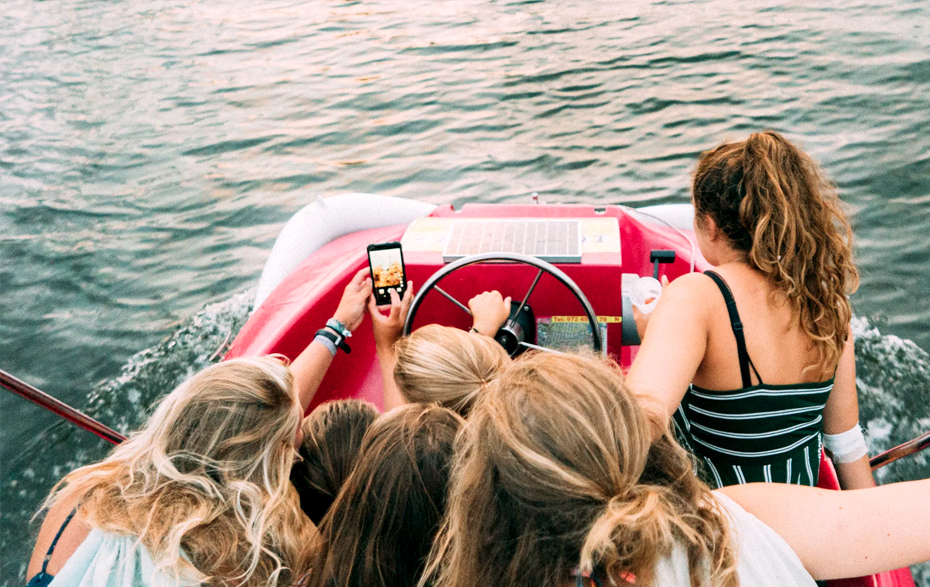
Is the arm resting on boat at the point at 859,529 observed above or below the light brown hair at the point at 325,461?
above

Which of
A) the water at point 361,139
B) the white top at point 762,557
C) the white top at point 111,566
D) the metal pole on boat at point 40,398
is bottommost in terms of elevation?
the water at point 361,139

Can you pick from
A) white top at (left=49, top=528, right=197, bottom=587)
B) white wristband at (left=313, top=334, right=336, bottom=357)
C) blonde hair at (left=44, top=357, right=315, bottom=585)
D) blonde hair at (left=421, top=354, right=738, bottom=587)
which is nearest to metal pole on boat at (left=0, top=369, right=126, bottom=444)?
blonde hair at (left=44, top=357, right=315, bottom=585)

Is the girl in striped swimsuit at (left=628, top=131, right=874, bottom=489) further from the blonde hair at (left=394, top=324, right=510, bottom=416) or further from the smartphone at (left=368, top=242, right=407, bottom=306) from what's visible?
the smartphone at (left=368, top=242, right=407, bottom=306)

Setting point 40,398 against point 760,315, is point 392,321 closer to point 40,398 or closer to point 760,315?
point 40,398

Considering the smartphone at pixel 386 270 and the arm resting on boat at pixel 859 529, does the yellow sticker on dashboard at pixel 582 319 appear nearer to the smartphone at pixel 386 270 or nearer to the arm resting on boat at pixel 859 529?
the smartphone at pixel 386 270

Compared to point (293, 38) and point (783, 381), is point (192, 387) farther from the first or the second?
point (293, 38)

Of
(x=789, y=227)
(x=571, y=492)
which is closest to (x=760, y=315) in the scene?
(x=789, y=227)

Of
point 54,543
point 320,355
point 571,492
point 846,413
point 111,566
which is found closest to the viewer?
point 571,492

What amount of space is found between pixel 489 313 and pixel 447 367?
56 cm

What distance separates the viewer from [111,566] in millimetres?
1074

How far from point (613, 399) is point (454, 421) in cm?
39

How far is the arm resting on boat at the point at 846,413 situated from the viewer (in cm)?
145

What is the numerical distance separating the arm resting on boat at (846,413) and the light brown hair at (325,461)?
3.38ft


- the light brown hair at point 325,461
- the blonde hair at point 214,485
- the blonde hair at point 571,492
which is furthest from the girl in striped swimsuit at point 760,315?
the blonde hair at point 214,485
